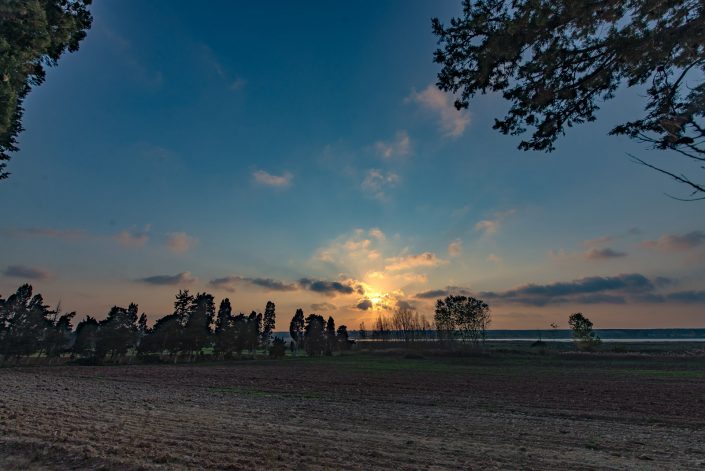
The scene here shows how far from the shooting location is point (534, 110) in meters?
7.44

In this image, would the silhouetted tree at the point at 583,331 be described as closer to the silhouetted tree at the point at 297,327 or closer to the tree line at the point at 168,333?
the tree line at the point at 168,333

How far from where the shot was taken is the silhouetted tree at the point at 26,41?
791cm

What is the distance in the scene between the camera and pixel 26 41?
9.00m

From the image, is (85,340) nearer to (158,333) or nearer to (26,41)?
(158,333)

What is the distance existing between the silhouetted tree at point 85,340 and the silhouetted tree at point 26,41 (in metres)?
79.8

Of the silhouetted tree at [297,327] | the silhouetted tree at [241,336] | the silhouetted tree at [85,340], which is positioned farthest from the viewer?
the silhouetted tree at [297,327]

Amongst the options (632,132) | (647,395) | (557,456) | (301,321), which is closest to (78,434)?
(557,456)

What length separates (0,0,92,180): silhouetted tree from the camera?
791cm

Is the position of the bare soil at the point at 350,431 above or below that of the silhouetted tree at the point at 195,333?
below

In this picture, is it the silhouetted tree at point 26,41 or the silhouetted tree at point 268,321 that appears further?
the silhouetted tree at point 268,321

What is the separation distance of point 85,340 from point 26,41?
85918 millimetres

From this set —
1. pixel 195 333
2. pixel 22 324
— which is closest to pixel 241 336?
pixel 195 333

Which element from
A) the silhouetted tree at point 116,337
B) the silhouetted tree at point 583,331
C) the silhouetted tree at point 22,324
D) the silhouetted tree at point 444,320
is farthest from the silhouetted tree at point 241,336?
the silhouetted tree at point 583,331

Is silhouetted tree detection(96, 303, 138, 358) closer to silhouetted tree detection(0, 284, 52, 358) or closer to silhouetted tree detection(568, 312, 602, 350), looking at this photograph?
silhouetted tree detection(0, 284, 52, 358)
